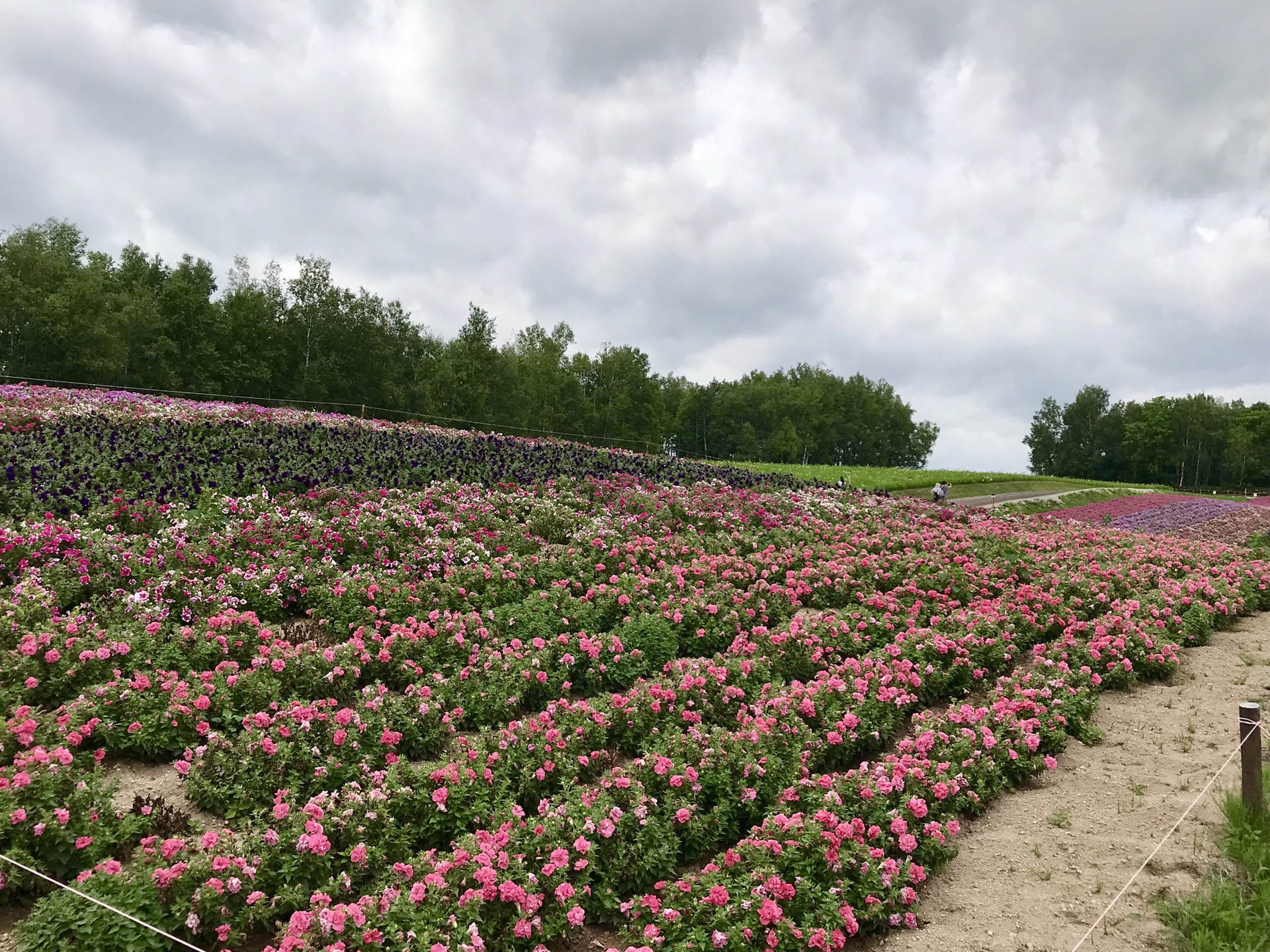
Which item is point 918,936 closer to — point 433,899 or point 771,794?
point 771,794

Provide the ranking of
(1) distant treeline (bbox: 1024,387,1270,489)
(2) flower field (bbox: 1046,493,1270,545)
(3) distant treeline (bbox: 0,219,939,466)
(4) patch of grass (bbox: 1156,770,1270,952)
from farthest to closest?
A: 1. (1) distant treeline (bbox: 1024,387,1270,489)
2. (3) distant treeline (bbox: 0,219,939,466)
3. (2) flower field (bbox: 1046,493,1270,545)
4. (4) patch of grass (bbox: 1156,770,1270,952)

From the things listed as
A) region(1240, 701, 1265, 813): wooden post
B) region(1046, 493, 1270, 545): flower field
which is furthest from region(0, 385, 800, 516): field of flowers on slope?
region(1046, 493, 1270, 545): flower field

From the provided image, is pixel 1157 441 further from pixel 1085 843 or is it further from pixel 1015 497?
pixel 1085 843

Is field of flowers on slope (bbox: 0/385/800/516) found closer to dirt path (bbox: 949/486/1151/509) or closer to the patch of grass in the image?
the patch of grass

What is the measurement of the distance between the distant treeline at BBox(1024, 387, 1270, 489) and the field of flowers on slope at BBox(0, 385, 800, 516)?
7969cm

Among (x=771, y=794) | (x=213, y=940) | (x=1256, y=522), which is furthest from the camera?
(x=1256, y=522)

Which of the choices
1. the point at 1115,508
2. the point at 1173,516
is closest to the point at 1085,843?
the point at 1173,516

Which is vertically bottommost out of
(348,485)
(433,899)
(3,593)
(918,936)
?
(918,936)

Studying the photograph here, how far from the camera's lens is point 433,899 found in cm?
394

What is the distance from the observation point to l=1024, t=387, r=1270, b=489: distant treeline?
76062mm

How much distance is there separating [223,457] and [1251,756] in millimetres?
12730

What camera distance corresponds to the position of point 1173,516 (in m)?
26.8

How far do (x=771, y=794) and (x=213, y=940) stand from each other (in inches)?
137

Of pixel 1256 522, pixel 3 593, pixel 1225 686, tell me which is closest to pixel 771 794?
pixel 1225 686
